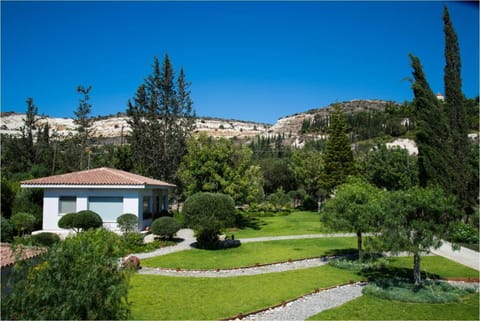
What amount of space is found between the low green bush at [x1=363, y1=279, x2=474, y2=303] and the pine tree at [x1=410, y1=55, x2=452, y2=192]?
12083 mm

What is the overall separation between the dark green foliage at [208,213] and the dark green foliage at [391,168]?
24.4 metres

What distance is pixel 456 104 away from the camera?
24.7m

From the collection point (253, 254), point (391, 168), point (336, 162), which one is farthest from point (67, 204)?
point (391, 168)

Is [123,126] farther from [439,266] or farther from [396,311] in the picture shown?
[396,311]

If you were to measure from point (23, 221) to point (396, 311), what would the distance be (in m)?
19.3

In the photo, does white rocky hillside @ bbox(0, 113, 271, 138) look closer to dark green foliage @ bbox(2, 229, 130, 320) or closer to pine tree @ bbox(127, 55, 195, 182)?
pine tree @ bbox(127, 55, 195, 182)

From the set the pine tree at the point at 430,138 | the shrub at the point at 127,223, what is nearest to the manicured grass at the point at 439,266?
the pine tree at the point at 430,138

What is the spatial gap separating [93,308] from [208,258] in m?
12.4

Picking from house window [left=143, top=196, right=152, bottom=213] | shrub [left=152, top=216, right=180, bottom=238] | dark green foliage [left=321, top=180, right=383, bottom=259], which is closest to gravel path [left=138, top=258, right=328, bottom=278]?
dark green foliage [left=321, top=180, right=383, bottom=259]

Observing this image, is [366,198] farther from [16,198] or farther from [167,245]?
[16,198]

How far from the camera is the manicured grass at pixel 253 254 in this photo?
1521 cm

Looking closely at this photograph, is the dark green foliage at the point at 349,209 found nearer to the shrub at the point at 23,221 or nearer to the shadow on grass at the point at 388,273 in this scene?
the shadow on grass at the point at 388,273

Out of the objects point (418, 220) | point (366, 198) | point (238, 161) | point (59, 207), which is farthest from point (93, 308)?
point (238, 161)

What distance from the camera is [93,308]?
14.6ft
